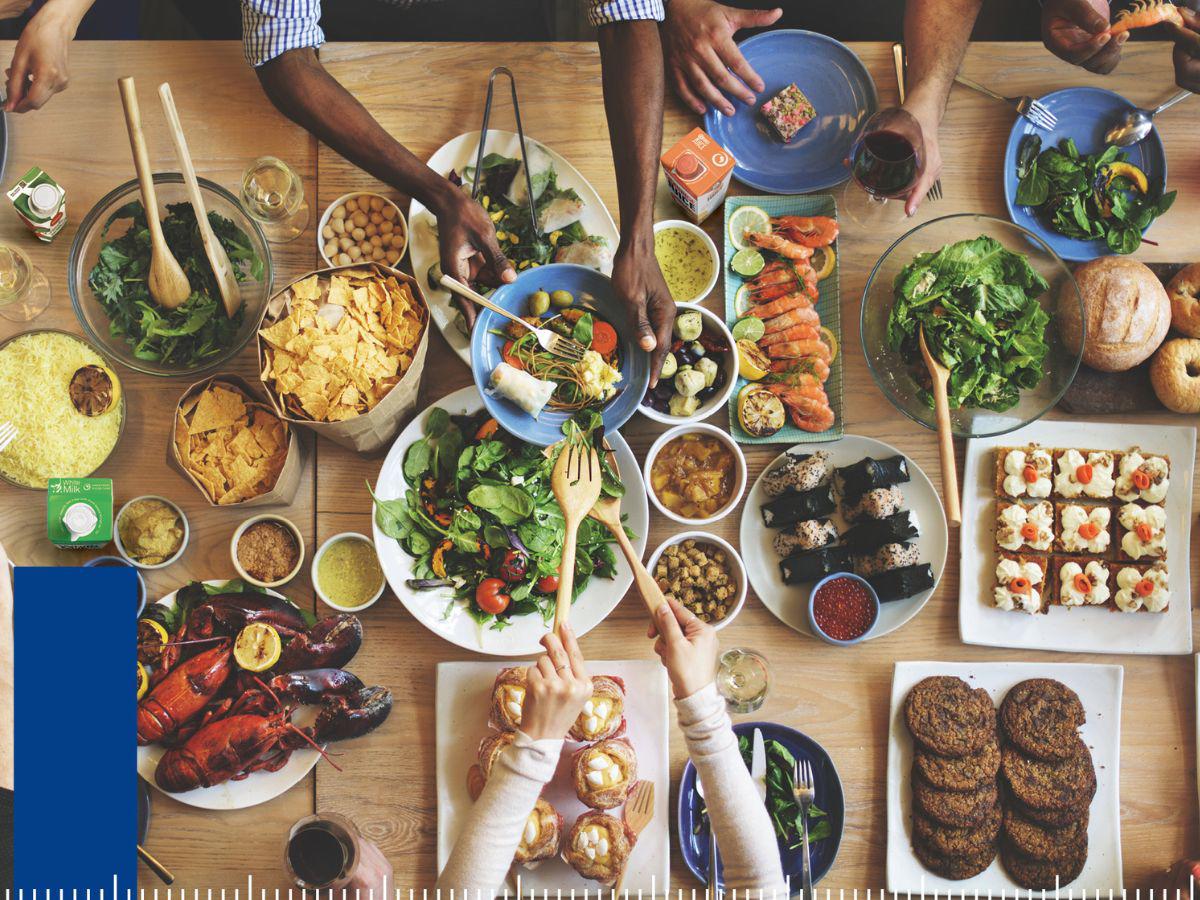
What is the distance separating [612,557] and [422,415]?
1.92ft

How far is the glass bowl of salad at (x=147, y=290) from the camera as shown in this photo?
2113mm

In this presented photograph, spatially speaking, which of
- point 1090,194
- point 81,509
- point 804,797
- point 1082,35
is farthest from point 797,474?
point 81,509

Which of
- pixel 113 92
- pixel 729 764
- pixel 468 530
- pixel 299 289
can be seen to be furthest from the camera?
pixel 113 92

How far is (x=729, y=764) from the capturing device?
1831mm

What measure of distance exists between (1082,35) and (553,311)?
1.50 meters

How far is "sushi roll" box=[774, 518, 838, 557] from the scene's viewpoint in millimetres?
2168

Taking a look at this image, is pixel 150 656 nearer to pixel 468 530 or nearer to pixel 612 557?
pixel 468 530

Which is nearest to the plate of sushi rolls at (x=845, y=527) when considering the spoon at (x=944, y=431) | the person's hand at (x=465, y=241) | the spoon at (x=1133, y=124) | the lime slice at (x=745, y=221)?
the spoon at (x=944, y=431)

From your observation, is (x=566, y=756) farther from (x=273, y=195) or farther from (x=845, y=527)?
(x=273, y=195)

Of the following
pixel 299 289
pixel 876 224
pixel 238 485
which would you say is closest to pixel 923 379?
pixel 876 224

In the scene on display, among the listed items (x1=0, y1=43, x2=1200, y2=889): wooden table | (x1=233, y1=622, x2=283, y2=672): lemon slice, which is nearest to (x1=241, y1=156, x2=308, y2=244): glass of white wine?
(x1=0, y1=43, x2=1200, y2=889): wooden table

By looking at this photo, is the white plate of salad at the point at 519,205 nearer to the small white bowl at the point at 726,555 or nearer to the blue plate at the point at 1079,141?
the small white bowl at the point at 726,555

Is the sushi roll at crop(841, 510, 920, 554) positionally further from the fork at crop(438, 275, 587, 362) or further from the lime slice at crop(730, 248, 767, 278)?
the fork at crop(438, 275, 587, 362)

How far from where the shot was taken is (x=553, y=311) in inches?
81.5
